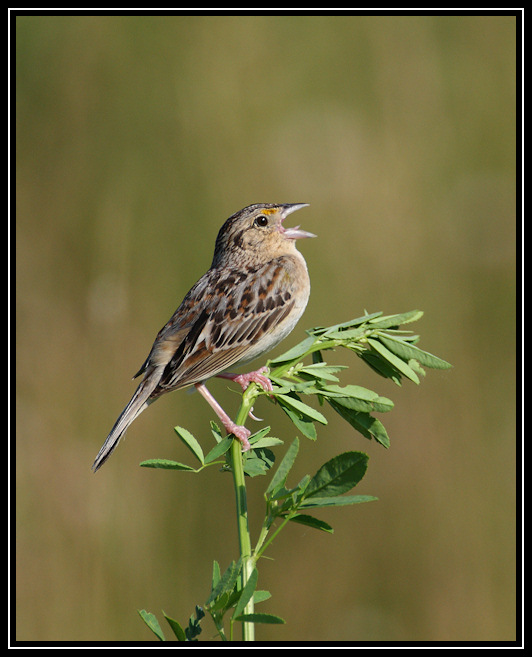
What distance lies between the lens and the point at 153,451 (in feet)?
15.8

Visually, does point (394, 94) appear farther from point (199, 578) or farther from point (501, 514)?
point (199, 578)

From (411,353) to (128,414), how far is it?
154 centimetres

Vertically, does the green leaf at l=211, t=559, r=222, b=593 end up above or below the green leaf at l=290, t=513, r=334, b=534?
below

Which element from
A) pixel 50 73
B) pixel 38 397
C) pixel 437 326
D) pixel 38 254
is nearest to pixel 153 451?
pixel 38 397

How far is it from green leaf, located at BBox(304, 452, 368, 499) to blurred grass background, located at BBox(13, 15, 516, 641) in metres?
2.83

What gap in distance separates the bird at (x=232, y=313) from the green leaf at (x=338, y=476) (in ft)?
4.34

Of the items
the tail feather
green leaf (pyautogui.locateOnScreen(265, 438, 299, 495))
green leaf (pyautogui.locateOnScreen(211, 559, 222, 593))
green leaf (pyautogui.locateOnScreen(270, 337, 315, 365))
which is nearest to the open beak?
the tail feather

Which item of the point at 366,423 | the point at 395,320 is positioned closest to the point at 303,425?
the point at 366,423

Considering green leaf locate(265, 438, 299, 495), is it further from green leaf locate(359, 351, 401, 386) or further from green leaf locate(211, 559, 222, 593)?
green leaf locate(359, 351, 401, 386)

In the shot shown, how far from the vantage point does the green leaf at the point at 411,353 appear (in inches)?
72.2

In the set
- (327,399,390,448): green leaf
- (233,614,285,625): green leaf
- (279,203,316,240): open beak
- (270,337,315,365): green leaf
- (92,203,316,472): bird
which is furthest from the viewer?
(279,203,316,240): open beak

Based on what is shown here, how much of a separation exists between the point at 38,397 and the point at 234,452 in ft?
11.5

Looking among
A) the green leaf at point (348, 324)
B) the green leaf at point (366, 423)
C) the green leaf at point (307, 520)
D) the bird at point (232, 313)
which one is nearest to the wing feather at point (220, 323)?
the bird at point (232, 313)

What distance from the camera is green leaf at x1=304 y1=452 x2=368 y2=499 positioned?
161cm
